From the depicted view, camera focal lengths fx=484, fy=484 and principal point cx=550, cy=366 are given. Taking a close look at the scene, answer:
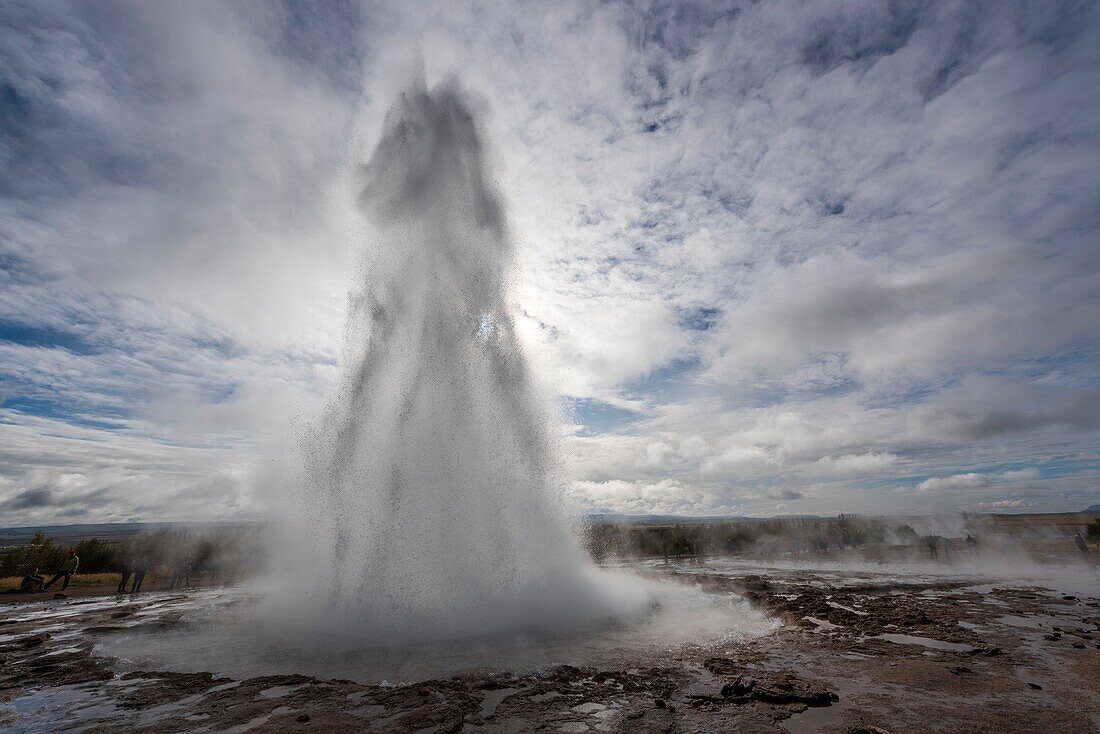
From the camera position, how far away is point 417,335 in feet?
62.0

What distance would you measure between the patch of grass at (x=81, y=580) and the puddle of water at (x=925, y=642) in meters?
40.4

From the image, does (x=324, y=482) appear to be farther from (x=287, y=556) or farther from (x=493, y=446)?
(x=287, y=556)

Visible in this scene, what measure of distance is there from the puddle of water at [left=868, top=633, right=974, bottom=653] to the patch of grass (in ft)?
132

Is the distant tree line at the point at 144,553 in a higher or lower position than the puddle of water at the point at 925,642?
higher

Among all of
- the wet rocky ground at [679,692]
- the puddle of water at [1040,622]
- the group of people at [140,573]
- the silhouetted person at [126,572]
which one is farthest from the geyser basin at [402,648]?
the group of people at [140,573]

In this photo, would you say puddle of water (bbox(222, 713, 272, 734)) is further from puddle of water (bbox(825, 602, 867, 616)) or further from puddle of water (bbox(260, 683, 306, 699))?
puddle of water (bbox(825, 602, 867, 616))

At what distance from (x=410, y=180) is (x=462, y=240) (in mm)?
3620

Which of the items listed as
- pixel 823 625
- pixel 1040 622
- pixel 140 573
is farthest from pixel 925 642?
pixel 140 573

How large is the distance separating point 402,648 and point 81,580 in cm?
3344

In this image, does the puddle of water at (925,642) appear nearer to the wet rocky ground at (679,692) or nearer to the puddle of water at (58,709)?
the wet rocky ground at (679,692)

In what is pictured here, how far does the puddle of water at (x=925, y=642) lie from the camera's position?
12227 mm

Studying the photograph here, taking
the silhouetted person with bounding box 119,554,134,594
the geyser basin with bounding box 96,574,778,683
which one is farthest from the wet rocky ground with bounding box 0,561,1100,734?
the silhouetted person with bounding box 119,554,134,594

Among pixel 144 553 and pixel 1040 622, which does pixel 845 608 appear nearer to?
pixel 1040 622

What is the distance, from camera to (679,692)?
9.08 m
